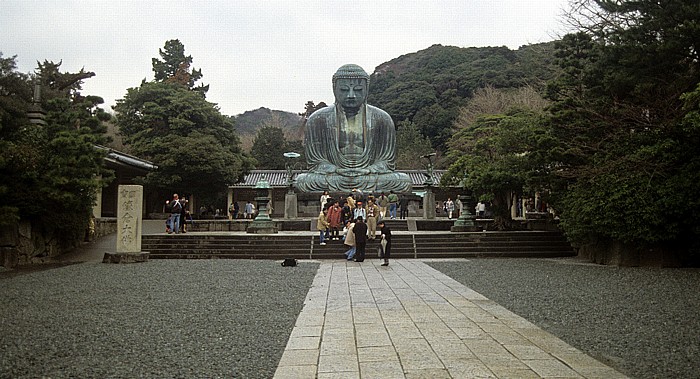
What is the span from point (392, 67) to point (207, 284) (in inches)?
2608

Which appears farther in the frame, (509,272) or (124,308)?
(509,272)

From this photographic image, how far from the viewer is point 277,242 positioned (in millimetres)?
16000

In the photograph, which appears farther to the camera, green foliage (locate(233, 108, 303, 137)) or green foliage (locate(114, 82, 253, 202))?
green foliage (locate(233, 108, 303, 137))

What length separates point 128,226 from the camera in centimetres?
1415

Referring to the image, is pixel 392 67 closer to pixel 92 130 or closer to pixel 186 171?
pixel 186 171

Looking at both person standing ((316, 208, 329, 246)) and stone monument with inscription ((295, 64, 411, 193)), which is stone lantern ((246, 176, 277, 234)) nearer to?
person standing ((316, 208, 329, 246))

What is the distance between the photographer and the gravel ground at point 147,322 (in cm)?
504

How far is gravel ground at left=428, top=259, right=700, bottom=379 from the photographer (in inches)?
210

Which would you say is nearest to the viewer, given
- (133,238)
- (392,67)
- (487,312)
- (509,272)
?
(487,312)

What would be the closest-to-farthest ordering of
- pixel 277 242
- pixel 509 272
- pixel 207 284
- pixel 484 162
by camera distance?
pixel 207 284 < pixel 509 272 < pixel 277 242 < pixel 484 162

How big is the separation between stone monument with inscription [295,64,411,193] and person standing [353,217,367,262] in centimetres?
910

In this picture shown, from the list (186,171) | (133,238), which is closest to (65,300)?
(133,238)

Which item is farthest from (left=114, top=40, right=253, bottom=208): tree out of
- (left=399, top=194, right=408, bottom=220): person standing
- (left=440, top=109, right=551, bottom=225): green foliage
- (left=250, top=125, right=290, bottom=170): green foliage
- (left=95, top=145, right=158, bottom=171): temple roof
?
(left=440, top=109, right=551, bottom=225): green foliage

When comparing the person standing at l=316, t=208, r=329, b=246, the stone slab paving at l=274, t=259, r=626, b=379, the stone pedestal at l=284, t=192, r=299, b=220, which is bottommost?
the stone slab paving at l=274, t=259, r=626, b=379
